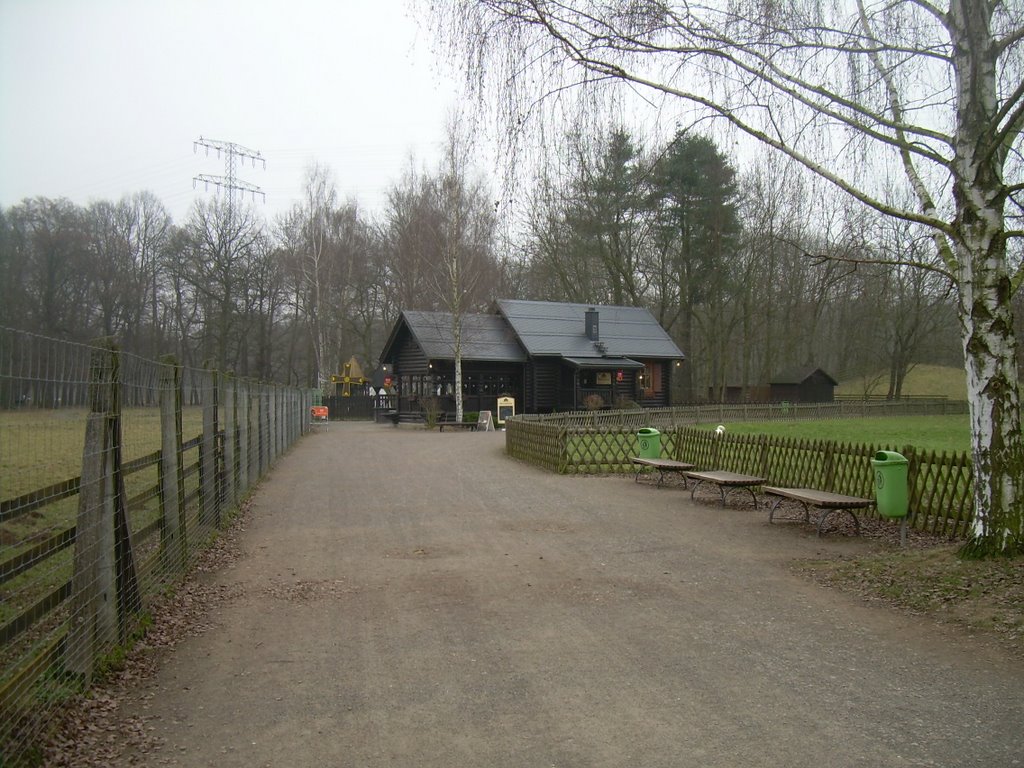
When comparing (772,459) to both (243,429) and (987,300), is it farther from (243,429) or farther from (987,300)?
(243,429)

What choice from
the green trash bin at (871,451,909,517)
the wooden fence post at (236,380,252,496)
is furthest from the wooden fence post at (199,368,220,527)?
the green trash bin at (871,451,909,517)

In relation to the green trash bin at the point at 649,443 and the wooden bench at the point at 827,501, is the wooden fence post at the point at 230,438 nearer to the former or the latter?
the wooden bench at the point at 827,501

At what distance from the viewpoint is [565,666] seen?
205 inches

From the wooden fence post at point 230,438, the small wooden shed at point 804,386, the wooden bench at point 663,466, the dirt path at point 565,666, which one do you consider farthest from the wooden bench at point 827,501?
the small wooden shed at point 804,386

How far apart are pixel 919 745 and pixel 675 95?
18.4ft

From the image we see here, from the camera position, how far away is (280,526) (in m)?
10.8

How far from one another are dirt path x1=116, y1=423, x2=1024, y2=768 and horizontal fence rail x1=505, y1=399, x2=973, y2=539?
134 centimetres

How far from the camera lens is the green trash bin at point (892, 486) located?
9.22 meters

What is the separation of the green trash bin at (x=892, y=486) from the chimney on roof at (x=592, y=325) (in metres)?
32.1

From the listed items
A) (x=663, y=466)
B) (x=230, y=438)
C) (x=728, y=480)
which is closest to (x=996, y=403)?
(x=728, y=480)

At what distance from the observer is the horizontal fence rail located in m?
9.63

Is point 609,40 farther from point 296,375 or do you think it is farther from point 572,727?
point 296,375

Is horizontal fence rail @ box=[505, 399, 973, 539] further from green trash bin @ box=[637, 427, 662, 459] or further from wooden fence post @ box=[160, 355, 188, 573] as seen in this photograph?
wooden fence post @ box=[160, 355, 188, 573]

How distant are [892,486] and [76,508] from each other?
835 cm
